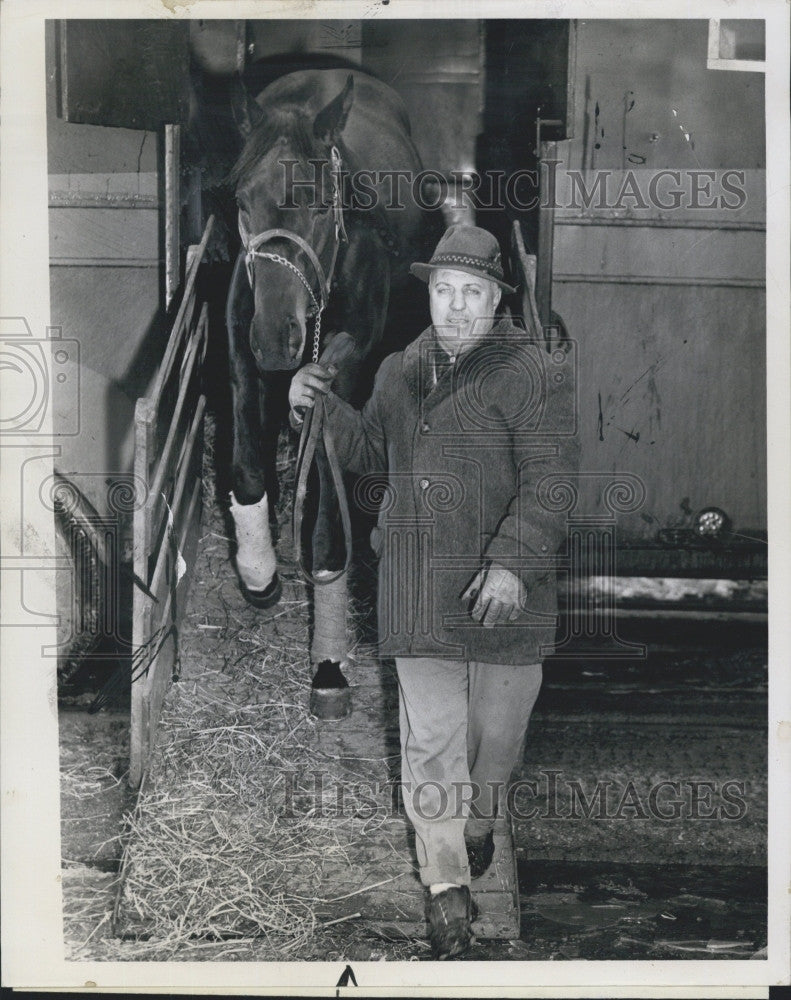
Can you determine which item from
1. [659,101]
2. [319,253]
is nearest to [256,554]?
[319,253]

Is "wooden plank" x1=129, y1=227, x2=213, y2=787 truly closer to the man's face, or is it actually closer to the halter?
the halter

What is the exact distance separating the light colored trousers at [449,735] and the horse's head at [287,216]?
1029 millimetres

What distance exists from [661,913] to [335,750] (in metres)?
1.10

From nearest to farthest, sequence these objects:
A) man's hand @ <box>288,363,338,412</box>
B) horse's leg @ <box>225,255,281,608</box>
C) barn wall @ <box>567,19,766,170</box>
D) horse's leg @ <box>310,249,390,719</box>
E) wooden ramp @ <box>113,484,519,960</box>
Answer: man's hand @ <box>288,363,338,412</box> < wooden ramp @ <box>113,484,519,960</box> < horse's leg @ <box>310,249,390,719</box> < barn wall @ <box>567,19,766,170</box> < horse's leg @ <box>225,255,281,608</box>

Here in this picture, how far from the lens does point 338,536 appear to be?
3535 millimetres

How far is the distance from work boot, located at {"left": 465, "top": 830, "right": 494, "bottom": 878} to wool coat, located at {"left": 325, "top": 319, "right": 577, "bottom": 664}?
0.60 metres

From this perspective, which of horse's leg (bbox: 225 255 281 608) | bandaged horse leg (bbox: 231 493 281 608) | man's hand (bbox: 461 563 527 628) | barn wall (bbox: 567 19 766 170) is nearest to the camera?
man's hand (bbox: 461 563 527 628)

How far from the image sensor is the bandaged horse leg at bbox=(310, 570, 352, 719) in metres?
3.70

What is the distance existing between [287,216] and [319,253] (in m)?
0.14

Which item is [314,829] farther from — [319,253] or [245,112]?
[245,112]

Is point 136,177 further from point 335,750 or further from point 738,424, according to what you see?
point 738,424

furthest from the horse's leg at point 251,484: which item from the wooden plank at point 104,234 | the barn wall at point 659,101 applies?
the barn wall at point 659,101

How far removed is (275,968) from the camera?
329 cm

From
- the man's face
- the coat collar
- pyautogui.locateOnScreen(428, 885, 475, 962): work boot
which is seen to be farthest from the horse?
pyautogui.locateOnScreen(428, 885, 475, 962): work boot
